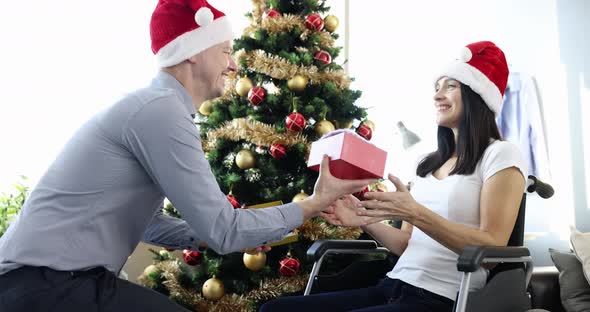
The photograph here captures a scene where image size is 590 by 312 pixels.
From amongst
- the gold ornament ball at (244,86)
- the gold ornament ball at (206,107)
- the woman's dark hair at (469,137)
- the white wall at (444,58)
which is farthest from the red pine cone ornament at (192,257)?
the white wall at (444,58)

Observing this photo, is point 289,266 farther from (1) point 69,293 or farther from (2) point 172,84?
(1) point 69,293

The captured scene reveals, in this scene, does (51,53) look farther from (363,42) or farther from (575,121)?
(575,121)

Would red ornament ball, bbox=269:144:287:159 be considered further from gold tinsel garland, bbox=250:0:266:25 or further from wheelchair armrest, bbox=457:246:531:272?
wheelchair armrest, bbox=457:246:531:272

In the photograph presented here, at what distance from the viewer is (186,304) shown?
265 centimetres

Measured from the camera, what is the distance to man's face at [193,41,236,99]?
1576 millimetres

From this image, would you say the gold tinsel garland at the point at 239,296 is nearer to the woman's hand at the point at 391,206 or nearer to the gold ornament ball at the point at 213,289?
the gold ornament ball at the point at 213,289

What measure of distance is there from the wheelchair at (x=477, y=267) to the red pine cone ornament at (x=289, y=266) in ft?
1.45

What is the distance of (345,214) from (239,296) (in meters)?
0.98

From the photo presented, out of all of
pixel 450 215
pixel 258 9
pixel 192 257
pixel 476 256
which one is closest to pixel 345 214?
pixel 450 215

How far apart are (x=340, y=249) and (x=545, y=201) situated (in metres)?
2.82

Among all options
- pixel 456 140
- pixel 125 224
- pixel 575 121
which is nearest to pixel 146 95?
pixel 125 224

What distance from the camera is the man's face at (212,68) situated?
1576 mm

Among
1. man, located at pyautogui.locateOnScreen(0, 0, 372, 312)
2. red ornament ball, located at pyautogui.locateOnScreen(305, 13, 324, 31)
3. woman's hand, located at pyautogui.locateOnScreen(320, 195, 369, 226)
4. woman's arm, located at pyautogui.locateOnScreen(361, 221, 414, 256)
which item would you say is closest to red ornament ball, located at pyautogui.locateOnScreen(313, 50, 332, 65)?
red ornament ball, located at pyautogui.locateOnScreen(305, 13, 324, 31)

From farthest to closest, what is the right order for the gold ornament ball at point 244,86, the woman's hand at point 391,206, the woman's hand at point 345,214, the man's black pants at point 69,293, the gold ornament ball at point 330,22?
the gold ornament ball at point 330,22 → the gold ornament ball at point 244,86 → the woman's hand at point 345,214 → the woman's hand at point 391,206 → the man's black pants at point 69,293
